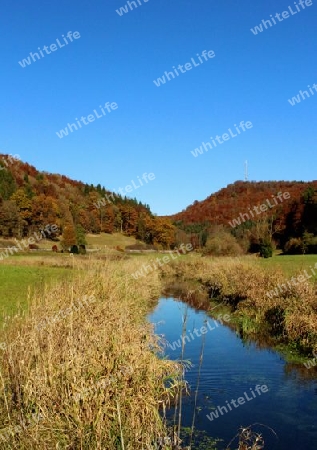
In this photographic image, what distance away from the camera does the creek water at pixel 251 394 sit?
8352mm

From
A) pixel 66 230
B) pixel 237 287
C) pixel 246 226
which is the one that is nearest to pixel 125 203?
pixel 246 226

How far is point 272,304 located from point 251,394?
837 cm

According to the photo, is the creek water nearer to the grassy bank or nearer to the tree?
the grassy bank

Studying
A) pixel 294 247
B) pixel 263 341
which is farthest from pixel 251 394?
pixel 294 247

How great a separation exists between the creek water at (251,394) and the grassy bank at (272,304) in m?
1.16

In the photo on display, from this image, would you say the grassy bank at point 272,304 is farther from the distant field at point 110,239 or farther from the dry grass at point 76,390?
the distant field at point 110,239

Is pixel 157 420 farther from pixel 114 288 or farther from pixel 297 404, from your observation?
pixel 114 288

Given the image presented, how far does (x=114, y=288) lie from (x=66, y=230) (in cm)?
7207

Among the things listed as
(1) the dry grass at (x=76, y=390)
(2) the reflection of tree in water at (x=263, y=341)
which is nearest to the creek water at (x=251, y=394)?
(2) the reflection of tree in water at (x=263, y=341)

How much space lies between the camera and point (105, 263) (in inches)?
635

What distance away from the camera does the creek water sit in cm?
835

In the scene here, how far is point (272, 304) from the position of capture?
18.4 meters

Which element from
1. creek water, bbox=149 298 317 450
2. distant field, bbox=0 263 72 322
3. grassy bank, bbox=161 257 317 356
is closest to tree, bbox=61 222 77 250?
distant field, bbox=0 263 72 322

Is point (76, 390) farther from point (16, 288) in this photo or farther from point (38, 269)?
point (38, 269)
